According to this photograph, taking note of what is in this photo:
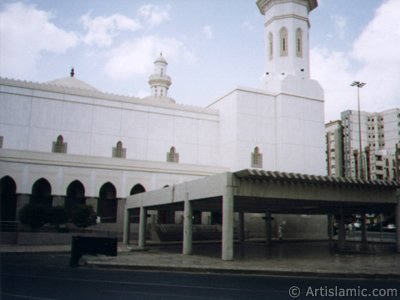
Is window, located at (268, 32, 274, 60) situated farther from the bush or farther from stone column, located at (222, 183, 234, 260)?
stone column, located at (222, 183, 234, 260)

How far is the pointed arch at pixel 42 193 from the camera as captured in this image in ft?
127

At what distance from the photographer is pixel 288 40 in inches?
1804

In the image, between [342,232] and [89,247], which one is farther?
[342,232]

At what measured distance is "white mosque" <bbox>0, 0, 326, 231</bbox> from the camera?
126 feet

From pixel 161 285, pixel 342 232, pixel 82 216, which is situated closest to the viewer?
pixel 161 285

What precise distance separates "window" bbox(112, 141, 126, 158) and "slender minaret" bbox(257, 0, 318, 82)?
59.8ft

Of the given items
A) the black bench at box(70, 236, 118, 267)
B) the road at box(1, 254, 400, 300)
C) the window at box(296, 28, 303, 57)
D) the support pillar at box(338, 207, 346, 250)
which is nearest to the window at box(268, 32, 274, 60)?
the window at box(296, 28, 303, 57)

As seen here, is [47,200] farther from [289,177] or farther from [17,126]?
[289,177]

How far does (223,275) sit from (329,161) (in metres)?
87.0

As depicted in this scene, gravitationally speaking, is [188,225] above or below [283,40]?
below

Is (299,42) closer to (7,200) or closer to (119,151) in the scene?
(119,151)

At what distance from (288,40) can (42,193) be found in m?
30.6

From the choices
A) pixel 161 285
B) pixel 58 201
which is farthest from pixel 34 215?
pixel 161 285

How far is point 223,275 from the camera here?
584 inches
